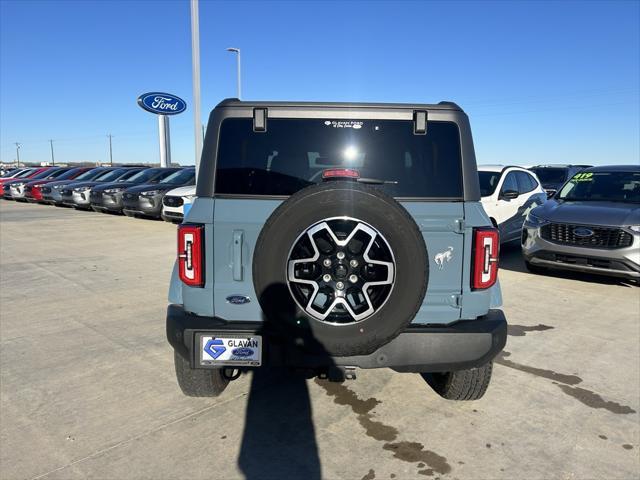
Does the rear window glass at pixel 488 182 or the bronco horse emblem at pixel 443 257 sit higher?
the rear window glass at pixel 488 182

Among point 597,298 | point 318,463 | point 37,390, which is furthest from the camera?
point 597,298

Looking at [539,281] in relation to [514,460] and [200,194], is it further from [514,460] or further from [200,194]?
[200,194]

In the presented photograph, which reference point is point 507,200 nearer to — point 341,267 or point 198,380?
point 341,267

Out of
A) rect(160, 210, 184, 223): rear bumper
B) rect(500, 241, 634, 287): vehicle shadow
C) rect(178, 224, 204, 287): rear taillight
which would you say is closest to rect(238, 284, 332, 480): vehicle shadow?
rect(178, 224, 204, 287): rear taillight

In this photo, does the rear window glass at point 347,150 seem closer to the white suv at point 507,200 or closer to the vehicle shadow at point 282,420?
the vehicle shadow at point 282,420

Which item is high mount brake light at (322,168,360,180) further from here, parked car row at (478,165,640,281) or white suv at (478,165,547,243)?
white suv at (478,165,547,243)

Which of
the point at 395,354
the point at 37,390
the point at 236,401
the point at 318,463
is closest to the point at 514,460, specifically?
the point at 395,354

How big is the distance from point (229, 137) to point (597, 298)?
535cm

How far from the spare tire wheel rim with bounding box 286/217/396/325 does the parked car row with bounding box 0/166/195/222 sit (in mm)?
7115

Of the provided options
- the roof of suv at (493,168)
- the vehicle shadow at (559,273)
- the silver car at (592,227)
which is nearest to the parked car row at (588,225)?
→ the silver car at (592,227)

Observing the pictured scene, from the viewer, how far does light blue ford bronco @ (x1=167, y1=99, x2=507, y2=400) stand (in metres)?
2.35

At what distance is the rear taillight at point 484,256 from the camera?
261 centimetres

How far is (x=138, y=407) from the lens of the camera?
3094 mm

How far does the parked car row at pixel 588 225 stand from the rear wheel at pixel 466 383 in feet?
12.9
